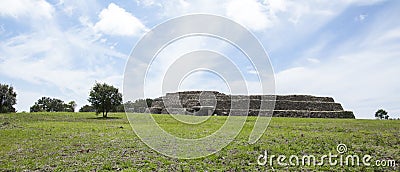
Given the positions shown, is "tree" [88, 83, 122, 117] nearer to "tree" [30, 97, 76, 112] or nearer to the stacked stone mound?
the stacked stone mound

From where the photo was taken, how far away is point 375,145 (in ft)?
68.4

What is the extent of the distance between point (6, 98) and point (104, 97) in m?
28.6

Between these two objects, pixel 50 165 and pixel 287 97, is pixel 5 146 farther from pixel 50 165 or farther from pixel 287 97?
pixel 287 97

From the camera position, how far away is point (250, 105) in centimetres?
8031

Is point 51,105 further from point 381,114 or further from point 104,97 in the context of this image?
point 381,114

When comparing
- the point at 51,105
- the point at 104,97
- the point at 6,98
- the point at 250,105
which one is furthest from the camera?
the point at 51,105

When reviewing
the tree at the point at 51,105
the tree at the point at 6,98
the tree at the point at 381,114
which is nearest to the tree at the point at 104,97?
the tree at the point at 6,98

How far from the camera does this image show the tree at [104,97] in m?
61.0

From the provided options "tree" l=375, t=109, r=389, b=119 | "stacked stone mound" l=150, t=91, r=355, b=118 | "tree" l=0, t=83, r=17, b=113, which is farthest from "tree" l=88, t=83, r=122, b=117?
"tree" l=375, t=109, r=389, b=119

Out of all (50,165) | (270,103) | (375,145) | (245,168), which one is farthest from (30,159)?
(270,103)

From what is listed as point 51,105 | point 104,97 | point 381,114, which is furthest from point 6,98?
point 381,114

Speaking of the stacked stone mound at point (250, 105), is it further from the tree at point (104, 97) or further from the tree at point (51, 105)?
the tree at point (51, 105)

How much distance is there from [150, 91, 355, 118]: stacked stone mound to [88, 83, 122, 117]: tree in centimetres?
1695

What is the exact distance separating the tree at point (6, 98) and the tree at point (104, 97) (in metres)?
24.9
